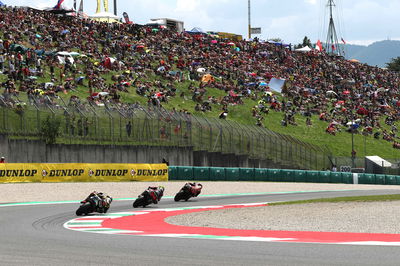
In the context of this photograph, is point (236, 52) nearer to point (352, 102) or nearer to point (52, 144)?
Result: point (352, 102)

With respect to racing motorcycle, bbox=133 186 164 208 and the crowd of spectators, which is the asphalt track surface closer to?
racing motorcycle, bbox=133 186 164 208

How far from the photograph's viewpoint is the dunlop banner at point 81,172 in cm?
2928

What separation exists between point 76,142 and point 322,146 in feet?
81.6

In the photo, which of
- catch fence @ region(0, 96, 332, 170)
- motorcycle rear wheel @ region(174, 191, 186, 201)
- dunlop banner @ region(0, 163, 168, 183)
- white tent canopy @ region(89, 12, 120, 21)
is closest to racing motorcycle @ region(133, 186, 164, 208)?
motorcycle rear wheel @ region(174, 191, 186, 201)

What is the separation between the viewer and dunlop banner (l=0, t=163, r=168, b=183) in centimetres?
2928

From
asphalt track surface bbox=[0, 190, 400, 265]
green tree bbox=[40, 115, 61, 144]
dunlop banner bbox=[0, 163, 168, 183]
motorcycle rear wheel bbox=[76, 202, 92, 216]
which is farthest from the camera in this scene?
green tree bbox=[40, 115, 61, 144]

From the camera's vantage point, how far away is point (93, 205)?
62.4ft

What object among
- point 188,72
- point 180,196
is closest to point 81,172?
point 180,196

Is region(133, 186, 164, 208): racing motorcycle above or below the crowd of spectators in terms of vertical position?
below

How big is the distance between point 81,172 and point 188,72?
83.5ft

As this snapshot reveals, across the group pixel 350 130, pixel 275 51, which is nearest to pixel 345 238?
pixel 350 130

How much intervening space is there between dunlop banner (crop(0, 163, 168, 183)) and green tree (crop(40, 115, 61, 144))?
2.39m

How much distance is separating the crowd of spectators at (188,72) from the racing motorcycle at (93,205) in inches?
546

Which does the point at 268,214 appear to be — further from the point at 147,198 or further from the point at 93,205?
the point at 147,198
